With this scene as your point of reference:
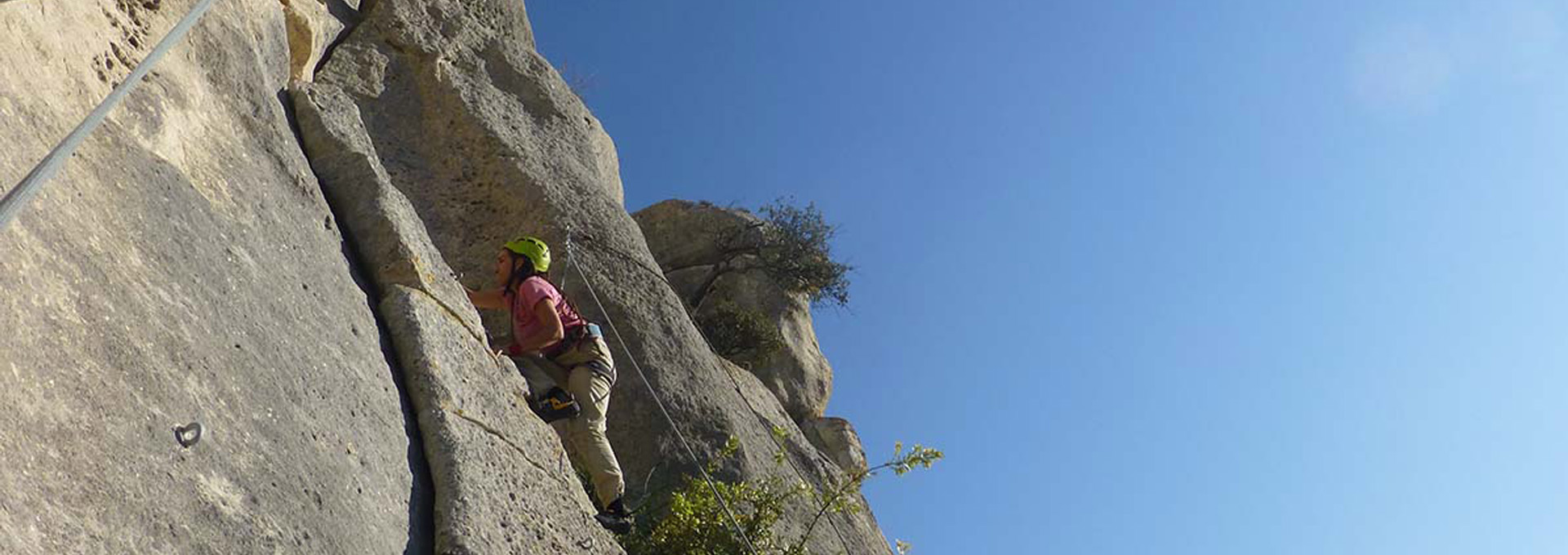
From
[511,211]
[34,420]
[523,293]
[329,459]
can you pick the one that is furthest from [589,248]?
[34,420]

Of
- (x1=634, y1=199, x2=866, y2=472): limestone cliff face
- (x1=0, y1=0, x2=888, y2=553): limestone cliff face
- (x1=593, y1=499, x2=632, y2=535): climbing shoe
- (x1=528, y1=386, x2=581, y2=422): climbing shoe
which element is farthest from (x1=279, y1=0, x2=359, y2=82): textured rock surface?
(x1=634, y1=199, x2=866, y2=472): limestone cliff face

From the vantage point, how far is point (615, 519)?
7.32 m

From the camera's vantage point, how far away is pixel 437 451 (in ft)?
19.5

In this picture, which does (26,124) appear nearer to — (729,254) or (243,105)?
(243,105)

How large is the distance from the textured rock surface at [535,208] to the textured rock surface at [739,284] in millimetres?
3588

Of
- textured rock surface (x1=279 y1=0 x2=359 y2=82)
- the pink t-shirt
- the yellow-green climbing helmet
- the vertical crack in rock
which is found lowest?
the vertical crack in rock

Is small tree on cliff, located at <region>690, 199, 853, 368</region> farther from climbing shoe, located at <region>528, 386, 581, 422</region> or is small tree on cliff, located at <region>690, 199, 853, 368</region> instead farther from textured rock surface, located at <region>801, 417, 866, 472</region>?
climbing shoe, located at <region>528, 386, 581, 422</region>

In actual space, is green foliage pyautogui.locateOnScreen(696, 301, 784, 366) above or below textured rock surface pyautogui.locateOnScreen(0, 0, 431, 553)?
above

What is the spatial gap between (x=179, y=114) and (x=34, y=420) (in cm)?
261

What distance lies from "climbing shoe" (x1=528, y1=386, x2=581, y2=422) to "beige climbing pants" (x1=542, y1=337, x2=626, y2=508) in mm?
97

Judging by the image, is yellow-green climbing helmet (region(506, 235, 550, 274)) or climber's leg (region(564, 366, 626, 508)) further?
yellow-green climbing helmet (region(506, 235, 550, 274))

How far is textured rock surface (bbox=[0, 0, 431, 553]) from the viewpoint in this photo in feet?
12.8

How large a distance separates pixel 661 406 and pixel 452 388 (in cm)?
312

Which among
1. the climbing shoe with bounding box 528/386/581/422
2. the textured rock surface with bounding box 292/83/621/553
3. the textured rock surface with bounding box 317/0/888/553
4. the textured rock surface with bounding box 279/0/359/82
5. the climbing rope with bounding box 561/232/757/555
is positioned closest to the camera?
the textured rock surface with bounding box 292/83/621/553
